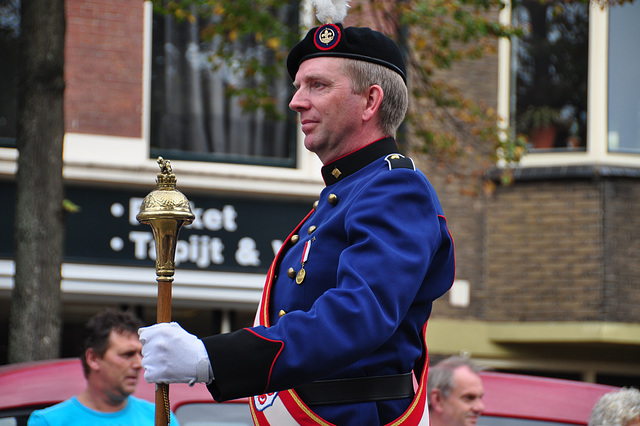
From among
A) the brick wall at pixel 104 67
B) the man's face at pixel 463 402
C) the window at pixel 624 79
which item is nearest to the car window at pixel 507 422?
the man's face at pixel 463 402

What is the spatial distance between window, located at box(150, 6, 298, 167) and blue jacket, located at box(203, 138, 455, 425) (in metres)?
7.62

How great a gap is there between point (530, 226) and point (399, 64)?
885 cm

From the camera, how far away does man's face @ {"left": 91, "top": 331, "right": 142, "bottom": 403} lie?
4516 millimetres

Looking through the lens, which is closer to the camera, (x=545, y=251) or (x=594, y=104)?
(x=545, y=251)

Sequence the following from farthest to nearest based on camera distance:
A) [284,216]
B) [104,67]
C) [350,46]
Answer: [284,216] < [104,67] < [350,46]

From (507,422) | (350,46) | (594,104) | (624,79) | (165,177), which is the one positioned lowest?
(507,422)

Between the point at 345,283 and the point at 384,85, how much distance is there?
2.09 feet

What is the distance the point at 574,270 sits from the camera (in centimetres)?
1100

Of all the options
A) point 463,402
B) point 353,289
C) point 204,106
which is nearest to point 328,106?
point 353,289

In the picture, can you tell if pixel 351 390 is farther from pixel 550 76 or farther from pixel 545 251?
→ pixel 550 76

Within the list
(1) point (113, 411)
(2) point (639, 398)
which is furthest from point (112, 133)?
(2) point (639, 398)

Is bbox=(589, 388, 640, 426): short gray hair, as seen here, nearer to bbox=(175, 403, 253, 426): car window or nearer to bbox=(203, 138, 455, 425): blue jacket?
bbox=(175, 403, 253, 426): car window

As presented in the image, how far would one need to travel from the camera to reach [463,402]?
4.65 meters

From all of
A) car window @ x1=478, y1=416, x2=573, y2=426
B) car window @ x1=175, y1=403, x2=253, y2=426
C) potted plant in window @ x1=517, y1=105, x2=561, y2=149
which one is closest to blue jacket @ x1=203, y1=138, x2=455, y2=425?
car window @ x1=175, y1=403, x2=253, y2=426
